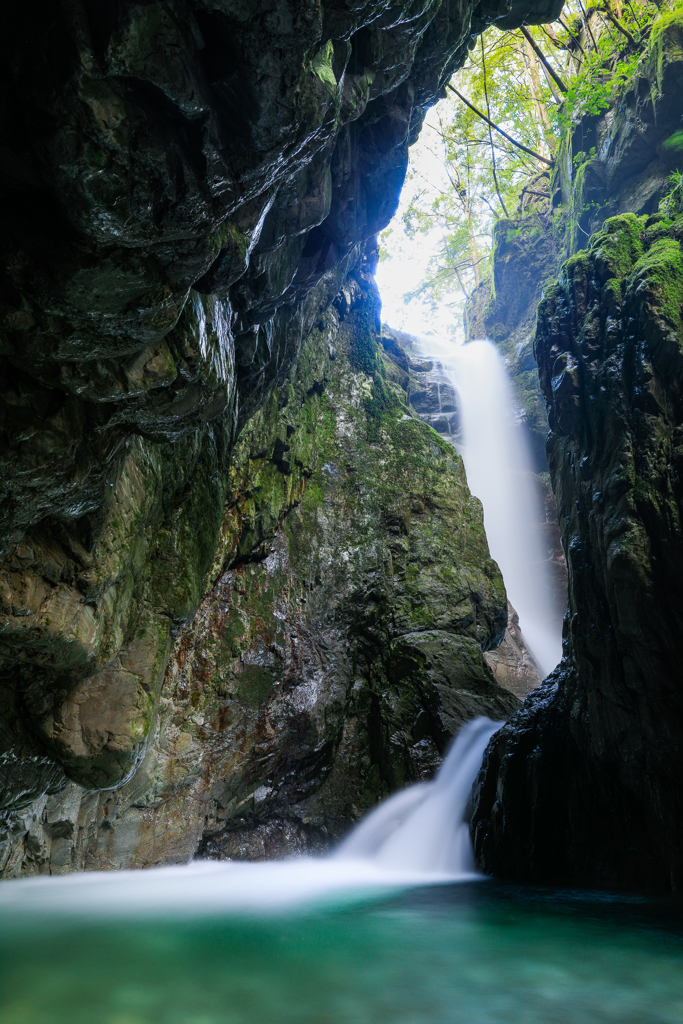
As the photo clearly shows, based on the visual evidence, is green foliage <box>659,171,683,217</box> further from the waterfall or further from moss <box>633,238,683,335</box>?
the waterfall

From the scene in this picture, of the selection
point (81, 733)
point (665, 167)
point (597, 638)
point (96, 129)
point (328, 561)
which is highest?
point (665, 167)

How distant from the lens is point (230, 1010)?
2582mm

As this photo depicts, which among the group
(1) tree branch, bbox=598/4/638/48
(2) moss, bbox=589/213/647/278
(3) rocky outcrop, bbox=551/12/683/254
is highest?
(1) tree branch, bbox=598/4/638/48

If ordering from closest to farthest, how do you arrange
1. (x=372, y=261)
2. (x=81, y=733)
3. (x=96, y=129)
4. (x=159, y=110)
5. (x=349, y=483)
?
1. (x=96, y=129)
2. (x=159, y=110)
3. (x=81, y=733)
4. (x=349, y=483)
5. (x=372, y=261)

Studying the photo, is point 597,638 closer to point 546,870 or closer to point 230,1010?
point 546,870

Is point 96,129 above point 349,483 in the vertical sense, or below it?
below

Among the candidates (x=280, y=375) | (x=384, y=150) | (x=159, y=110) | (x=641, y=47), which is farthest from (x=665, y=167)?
(x=159, y=110)

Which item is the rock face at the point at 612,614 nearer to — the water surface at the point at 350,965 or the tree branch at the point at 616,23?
the water surface at the point at 350,965

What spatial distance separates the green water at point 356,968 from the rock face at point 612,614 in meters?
1.17

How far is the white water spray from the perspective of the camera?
467cm

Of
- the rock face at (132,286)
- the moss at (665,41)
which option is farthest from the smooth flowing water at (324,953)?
the moss at (665,41)

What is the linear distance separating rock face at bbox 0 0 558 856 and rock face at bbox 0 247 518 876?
590 millimetres

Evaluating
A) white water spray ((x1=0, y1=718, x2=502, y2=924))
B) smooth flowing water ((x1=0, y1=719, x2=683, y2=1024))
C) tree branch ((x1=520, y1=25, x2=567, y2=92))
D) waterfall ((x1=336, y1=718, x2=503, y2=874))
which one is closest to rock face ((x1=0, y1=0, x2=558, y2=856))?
white water spray ((x1=0, y1=718, x2=502, y2=924))

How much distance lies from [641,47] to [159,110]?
13.6m
